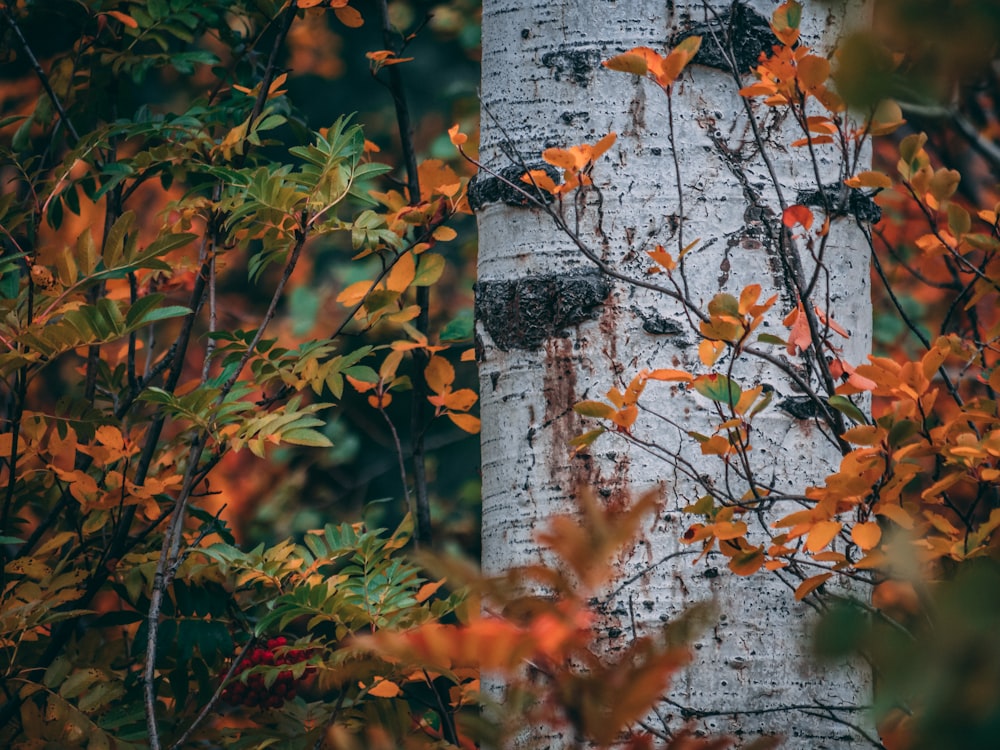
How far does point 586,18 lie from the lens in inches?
42.1

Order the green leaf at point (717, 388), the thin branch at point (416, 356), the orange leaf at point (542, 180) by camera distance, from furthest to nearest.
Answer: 1. the thin branch at point (416, 356)
2. the orange leaf at point (542, 180)
3. the green leaf at point (717, 388)

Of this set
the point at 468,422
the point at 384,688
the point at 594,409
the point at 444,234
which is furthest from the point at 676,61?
the point at 384,688

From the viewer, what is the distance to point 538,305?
3.42 ft

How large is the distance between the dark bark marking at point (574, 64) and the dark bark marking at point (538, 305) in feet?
0.75

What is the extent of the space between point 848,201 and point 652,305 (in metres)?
0.27

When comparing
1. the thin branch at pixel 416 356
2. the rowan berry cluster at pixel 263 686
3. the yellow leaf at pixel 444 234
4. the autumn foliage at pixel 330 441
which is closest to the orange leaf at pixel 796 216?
the autumn foliage at pixel 330 441

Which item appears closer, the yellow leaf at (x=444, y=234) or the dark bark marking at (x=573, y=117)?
the dark bark marking at (x=573, y=117)

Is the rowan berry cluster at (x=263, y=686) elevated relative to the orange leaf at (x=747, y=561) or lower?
lower

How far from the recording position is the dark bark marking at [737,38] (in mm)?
1043

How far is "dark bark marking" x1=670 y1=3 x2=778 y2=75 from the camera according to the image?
104cm

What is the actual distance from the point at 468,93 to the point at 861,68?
2.01 m

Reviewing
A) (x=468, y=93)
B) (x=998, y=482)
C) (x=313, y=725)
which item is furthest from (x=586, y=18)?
(x=468, y=93)

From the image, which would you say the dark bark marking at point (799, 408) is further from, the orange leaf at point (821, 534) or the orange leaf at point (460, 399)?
the orange leaf at point (460, 399)

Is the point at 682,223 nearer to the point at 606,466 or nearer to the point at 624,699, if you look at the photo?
the point at 606,466
